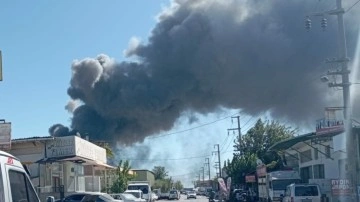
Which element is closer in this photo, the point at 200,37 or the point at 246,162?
the point at 200,37

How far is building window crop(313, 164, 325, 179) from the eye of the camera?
140ft

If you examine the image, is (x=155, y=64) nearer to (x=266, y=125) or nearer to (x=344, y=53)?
(x=344, y=53)

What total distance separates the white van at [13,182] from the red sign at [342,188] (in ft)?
63.2

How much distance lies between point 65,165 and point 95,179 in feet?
29.8

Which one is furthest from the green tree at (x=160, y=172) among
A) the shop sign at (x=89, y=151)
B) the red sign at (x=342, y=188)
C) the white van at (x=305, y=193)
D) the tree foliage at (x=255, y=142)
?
the red sign at (x=342, y=188)

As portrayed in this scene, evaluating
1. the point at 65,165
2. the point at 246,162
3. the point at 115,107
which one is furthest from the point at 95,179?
the point at 246,162

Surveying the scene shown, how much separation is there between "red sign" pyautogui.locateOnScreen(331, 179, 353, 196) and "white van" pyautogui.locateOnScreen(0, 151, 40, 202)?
1926 cm

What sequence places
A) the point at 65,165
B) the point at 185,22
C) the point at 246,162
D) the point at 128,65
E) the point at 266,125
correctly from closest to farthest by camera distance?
the point at 65,165
the point at 185,22
the point at 128,65
the point at 246,162
the point at 266,125

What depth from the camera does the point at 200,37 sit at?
4706 cm

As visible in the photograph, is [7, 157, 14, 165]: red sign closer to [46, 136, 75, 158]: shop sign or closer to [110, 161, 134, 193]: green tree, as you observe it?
[46, 136, 75, 158]: shop sign

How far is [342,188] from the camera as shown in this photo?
76.6 ft

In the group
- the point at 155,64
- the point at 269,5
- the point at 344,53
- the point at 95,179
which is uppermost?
the point at 269,5

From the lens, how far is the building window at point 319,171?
42616 millimetres

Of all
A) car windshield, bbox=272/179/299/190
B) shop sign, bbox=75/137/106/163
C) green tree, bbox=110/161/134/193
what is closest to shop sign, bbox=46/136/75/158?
shop sign, bbox=75/137/106/163
